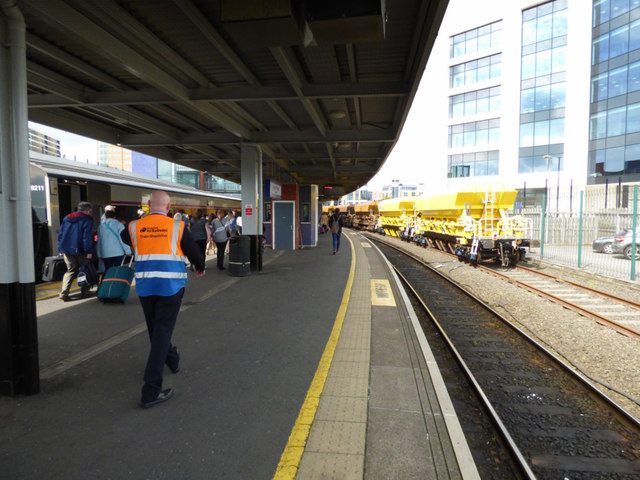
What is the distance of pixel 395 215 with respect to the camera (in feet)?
91.7

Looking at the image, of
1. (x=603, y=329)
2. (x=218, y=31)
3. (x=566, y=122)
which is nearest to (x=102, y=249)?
(x=218, y=31)

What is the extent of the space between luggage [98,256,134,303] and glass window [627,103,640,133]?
3772cm

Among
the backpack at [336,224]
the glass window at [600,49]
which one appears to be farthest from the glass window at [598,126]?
the backpack at [336,224]

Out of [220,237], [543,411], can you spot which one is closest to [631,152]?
[220,237]

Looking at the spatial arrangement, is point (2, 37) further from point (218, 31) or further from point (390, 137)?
point (390, 137)

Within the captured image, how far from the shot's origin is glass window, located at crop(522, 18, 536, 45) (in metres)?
35.7

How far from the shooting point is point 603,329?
650 centimetres

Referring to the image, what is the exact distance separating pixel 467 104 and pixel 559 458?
4372 cm

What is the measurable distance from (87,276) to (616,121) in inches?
1527

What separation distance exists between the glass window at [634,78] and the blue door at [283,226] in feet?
101

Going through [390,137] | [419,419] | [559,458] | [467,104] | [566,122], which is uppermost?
[467,104]

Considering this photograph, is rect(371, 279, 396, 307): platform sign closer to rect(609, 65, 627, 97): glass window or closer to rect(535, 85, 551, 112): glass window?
rect(609, 65, 627, 97): glass window

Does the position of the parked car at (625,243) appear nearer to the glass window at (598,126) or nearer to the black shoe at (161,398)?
the black shoe at (161,398)

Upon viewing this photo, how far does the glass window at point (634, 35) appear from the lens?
95.7 feet
